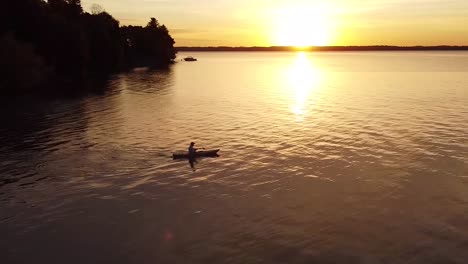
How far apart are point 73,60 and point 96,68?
40148 millimetres

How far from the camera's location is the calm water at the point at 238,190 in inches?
949

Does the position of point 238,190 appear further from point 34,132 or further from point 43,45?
point 43,45

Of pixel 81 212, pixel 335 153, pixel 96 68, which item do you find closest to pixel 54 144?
pixel 81 212

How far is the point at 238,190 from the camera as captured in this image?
33531 millimetres

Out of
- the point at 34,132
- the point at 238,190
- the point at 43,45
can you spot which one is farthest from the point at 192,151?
the point at 43,45

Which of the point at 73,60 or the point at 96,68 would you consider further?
the point at 96,68

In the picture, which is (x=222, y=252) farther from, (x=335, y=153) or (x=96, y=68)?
(x=96, y=68)

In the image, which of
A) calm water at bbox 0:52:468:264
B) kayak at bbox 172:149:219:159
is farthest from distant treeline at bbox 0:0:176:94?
kayak at bbox 172:149:219:159

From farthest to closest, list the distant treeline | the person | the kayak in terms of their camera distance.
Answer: the distant treeline, the kayak, the person

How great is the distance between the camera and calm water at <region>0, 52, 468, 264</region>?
2411cm

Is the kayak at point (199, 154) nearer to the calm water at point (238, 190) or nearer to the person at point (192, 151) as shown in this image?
the person at point (192, 151)

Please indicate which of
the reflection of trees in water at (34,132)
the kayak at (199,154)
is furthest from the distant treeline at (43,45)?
the kayak at (199,154)

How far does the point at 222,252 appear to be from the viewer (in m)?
23.6

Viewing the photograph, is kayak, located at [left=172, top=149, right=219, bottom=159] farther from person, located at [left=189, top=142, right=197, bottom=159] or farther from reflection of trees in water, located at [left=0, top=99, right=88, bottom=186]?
reflection of trees in water, located at [left=0, top=99, right=88, bottom=186]
